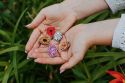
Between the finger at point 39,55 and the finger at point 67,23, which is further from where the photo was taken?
the finger at point 67,23

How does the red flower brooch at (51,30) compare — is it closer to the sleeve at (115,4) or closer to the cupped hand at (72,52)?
the cupped hand at (72,52)

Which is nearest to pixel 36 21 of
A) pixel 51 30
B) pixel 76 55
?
pixel 51 30

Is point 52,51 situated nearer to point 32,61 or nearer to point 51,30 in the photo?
point 51,30

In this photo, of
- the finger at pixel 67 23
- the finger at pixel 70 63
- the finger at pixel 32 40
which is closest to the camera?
the finger at pixel 70 63

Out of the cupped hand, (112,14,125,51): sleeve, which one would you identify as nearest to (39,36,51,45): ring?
the cupped hand

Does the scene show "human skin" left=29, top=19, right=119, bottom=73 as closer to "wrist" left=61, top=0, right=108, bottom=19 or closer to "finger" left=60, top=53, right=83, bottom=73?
"finger" left=60, top=53, right=83, bottom=73

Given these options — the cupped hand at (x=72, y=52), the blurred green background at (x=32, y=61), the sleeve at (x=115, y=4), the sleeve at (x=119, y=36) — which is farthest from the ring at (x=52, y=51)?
the sleeve at (x=115, y=4)

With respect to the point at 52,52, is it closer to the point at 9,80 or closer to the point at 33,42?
the point at 33,42

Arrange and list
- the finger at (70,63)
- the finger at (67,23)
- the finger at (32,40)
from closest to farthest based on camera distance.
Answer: the finger at (70,63) → the finger at (32,40) → the finger at (67,23)
